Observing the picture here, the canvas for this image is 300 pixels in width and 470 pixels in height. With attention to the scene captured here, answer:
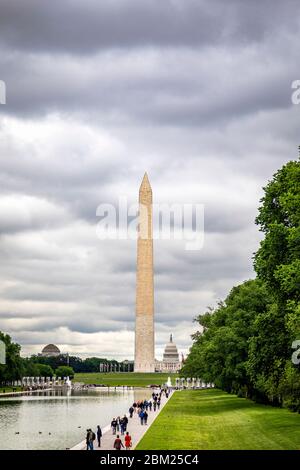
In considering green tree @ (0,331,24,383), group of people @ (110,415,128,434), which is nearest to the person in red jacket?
group of people @ (110,415,128,434)

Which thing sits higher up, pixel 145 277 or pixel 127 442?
pixel 145 277

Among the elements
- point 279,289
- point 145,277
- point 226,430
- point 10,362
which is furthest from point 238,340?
point 145,277

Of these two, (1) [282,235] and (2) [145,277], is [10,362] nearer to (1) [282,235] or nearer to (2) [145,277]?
(2) [145,277]

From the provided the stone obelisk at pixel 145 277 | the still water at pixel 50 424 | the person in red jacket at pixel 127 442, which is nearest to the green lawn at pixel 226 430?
the person in red jacket at pixel 127 442

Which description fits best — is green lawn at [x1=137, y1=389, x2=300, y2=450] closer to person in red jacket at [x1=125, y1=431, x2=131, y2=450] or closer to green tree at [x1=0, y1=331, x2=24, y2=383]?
person in red jacket at [x1=125, y1=431, x2=131, y2=450]

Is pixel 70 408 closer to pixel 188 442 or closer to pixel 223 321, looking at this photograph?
pixel 223 321

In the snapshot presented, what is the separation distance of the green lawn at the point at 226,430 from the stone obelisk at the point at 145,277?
74.7 metres

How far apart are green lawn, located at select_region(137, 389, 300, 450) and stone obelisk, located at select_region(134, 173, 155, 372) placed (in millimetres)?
74652

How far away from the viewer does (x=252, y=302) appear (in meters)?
59.4

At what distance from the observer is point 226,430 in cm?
3862

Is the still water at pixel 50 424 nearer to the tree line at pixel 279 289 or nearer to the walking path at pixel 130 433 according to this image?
the walking path at pixel 130 433

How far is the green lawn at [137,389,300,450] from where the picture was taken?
32125 millimetres

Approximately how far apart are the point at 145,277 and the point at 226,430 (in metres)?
90.1

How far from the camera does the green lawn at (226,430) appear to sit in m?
32.1
